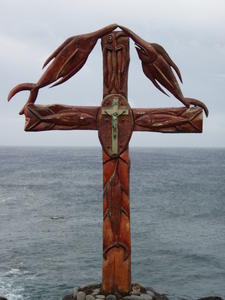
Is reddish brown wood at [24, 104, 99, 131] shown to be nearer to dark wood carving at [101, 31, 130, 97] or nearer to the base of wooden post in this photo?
dark wood carving at [101, 31, 130, 97]

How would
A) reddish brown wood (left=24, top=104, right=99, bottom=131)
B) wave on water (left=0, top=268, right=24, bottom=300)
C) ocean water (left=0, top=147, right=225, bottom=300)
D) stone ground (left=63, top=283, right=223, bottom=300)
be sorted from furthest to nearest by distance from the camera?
ocean water (left=0, top=147, right=225, bottom=300) < wave on water (left=0, top=268, right=24, bottom=300) < reddish brown wood (left=24, top=104, right=99, bottom=131) < stone ground (left=63, top=283, right=223, bottom=300)

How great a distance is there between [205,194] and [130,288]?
153ft

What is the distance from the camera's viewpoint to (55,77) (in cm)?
752

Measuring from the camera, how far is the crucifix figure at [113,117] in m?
7.35

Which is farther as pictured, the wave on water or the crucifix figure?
the wave on water

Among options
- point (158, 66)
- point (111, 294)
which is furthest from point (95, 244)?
point (158, 66)

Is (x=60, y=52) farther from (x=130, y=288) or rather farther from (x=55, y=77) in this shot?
(x=130, y=288)

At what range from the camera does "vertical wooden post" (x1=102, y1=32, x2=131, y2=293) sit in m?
7.35

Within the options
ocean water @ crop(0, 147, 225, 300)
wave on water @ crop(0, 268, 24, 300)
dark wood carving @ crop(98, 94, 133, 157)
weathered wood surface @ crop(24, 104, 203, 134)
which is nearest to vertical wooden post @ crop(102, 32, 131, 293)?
dark wood carving @ crop(98, 94, 133, 157)

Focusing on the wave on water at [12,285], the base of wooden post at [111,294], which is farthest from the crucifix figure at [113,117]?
the wave on water at [12,285]

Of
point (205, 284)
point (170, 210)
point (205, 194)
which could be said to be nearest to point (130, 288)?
point (205, 284)

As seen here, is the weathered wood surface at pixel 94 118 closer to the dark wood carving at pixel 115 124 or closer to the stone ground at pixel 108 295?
the dark wood carving at pixel 115 124

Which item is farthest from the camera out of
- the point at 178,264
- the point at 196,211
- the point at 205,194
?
the point at 205,194

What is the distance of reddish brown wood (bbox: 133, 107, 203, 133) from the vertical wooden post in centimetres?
54
